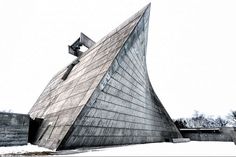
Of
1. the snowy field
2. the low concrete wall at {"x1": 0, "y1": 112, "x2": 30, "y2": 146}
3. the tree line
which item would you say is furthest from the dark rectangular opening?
the tree line

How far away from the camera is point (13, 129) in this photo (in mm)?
8453

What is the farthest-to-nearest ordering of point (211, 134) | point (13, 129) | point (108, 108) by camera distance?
point (211, 134) < point (108, 108) < point (13, 129)

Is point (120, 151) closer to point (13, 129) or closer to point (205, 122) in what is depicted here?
point (13, 129)

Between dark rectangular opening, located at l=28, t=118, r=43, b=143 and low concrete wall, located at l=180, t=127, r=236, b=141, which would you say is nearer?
dark rectangular opening, located at l=28, t=118, r=43, b=143

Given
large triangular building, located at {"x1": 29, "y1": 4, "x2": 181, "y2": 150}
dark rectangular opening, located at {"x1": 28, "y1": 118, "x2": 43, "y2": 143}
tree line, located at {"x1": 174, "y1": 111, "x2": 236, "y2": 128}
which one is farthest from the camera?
tree line, located at {"x1": 174, "y1": 111, "x2": 236, "y2": 128}

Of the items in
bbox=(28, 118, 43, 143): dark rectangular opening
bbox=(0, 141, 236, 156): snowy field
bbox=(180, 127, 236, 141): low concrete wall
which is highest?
bbox=(28, 118, 43, 143): dark rectangular opening

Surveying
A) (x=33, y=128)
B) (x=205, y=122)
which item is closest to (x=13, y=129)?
(x=33, y=128)

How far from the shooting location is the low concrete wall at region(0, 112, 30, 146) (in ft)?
26.8

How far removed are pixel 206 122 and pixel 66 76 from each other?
7609cm

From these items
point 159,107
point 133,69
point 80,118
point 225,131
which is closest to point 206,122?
point 225,131

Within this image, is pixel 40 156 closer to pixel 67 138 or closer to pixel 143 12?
pixel 67 138

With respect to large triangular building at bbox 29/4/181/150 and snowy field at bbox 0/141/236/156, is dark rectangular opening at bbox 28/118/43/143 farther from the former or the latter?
snowy field at bbox 0/141/236/156

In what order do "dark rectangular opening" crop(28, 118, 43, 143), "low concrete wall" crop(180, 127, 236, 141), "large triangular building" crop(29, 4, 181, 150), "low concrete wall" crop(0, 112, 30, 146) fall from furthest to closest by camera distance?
"low concrete wall" crop(180, 127, 236, 141) → "dark rectangular opening" crop(28, 118, 43, 143) → "low concrete wall" crop(0, 112, 30, 146) → "large triangular building" crop(29, 4, 181, 150)

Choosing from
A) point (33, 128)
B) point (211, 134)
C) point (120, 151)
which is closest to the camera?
point (120, 151)
